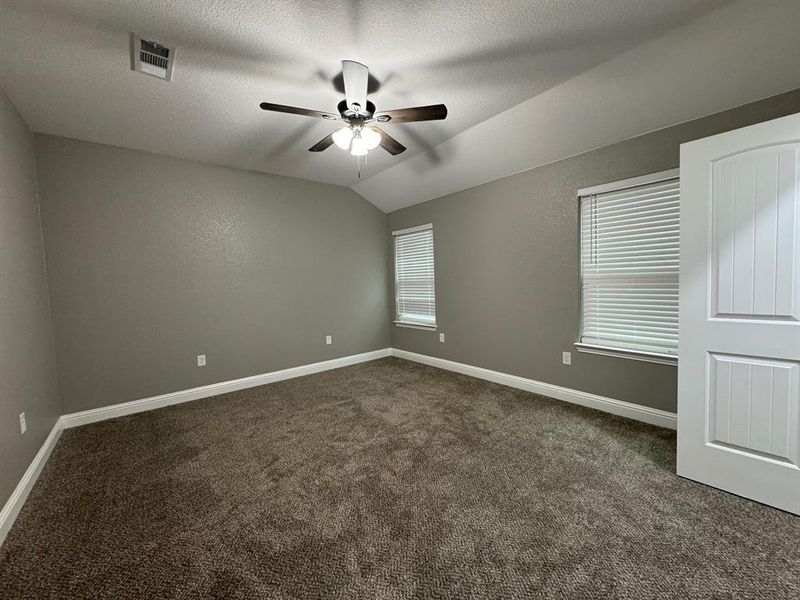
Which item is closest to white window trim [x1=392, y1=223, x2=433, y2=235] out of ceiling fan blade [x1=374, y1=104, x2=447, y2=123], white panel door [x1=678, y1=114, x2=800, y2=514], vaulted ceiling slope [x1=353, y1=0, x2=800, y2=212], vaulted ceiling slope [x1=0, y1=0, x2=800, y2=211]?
vaulted ceiling slope [x1=353, y1=0, x2=800, y2=212]

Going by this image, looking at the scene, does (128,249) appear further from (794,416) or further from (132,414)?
(794,416)

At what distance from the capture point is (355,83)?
2014 mm

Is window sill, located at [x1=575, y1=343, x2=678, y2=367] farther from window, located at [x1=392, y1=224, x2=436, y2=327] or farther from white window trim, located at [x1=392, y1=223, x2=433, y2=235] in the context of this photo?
white window trim, located at [x1=392, y1=223, x2=433, y2=235]

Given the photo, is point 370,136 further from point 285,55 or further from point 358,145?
point 285,55

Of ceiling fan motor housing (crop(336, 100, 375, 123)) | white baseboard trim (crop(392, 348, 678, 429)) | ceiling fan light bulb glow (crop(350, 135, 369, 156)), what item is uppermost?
ceiling fan motor housing (crop(336, 100, 375, 123))

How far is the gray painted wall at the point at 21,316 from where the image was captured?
1.88 meters

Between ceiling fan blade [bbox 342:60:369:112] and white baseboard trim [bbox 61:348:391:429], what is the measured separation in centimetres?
324

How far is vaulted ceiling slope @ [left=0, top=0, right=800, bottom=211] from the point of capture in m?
1.70

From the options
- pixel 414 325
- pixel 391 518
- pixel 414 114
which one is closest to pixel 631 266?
pixel 414 114

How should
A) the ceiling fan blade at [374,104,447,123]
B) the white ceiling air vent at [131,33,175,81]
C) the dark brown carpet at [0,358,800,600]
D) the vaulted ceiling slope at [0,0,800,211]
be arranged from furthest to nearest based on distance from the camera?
1. the ceiling fan blade at [374,104,447,123]
2. the white ceiling air vent at [131,33,175,81]
3. the vaulted ceiling slope at [0,0,800,211]
4. the dark brown carpet at [0,358,800,600]

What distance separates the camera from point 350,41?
74.6 inches

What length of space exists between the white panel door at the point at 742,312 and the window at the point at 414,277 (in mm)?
2975

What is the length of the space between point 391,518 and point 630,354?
93.6 inches

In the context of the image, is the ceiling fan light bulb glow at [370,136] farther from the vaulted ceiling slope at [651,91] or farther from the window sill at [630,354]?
the window sill at [630,354]
